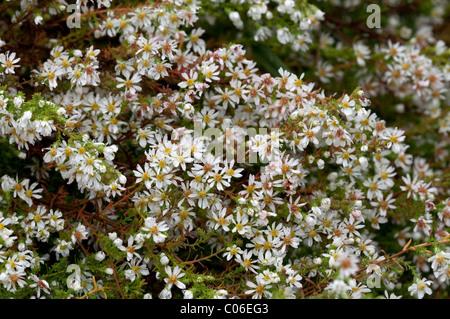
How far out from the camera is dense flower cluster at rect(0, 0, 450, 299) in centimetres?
139

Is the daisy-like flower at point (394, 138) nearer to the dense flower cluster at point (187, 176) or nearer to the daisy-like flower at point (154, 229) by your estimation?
the dense flower cluster at point (187, 176)

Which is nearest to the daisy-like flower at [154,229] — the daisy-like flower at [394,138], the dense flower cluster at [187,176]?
the dense flower cluster at [187,176]

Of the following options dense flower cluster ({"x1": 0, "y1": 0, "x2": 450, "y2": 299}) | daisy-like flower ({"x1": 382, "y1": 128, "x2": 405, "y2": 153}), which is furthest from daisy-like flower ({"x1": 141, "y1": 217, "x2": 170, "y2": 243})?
daisy-like flower ({"x1": 382, "y1": 128, "x2": 405, "y2": 153})

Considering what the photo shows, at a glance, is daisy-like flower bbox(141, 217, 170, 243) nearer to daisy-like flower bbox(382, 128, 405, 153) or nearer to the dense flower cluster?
the dense flower cluster

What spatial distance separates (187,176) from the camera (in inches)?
58.7

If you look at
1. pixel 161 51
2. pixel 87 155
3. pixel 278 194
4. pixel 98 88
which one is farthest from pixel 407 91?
pixel 87 155

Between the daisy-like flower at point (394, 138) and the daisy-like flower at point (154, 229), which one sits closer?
the daisy-like flower at point (154, 229)

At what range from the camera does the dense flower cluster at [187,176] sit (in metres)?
1.39

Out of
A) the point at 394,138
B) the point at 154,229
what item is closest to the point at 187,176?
the point at 154,229

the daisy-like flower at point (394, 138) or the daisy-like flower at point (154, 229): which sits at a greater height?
the daisy-like flower at point (394, 138)

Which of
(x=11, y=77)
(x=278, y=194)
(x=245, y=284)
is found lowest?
(x=245, y=284)

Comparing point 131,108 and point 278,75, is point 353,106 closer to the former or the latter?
point 278,75

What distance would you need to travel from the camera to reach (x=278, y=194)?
5.09ft

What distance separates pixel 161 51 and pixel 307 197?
61 cm
